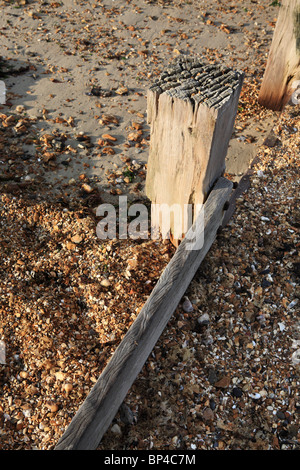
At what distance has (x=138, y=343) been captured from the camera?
1.90 metres

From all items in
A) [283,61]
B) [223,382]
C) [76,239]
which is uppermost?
[283,61]

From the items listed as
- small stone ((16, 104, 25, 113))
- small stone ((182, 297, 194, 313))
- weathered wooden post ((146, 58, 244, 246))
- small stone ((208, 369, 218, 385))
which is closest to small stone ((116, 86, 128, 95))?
small stone ((16, 104, 25, 113))

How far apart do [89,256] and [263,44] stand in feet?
14.4

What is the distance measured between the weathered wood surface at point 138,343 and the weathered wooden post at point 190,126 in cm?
17

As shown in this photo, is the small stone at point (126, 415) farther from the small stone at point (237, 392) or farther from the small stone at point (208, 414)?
the small stone at point (237, 392)

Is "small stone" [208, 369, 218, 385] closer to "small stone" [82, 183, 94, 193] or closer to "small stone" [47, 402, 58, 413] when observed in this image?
"small stone" [47, 402, 58, 413]

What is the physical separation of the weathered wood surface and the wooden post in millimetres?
2260

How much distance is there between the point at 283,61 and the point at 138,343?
3.46 metres

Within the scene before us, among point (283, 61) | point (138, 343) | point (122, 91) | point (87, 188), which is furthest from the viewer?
point (122, 91)

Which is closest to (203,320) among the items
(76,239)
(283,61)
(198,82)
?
(76,239)

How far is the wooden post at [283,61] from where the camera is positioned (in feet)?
12.7

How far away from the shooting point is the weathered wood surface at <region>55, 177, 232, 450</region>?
5.45ft

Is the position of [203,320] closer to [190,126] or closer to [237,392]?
[237,392]
